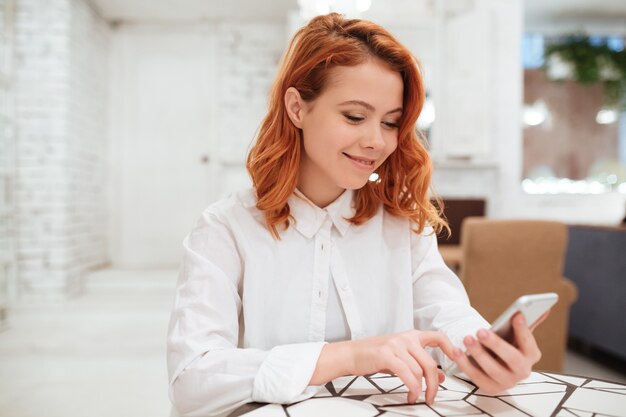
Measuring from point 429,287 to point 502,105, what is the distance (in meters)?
4.14

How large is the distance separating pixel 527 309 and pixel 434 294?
49 centimetres

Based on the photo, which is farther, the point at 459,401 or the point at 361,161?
the point at 361,161

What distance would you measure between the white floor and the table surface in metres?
1.72

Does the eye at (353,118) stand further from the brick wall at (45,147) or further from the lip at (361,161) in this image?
the brick wall at (45,147)

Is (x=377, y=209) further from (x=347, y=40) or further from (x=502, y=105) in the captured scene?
(x=502, y=105)

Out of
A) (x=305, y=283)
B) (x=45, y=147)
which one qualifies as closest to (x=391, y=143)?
(x=305, y=283)

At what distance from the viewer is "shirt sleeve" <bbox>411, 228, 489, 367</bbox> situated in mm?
1011

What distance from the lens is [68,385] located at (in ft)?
8.28

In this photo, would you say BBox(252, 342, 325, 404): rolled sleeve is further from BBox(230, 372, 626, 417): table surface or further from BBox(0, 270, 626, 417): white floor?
BBox(0, 270, 626, 417): white floor

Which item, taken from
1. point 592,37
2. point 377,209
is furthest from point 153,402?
point 592,37

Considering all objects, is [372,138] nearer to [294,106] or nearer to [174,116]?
[294,106]

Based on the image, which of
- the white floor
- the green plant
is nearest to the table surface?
the white floor

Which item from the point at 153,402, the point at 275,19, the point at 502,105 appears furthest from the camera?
the point at 275,19

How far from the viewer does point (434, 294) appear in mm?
1089
